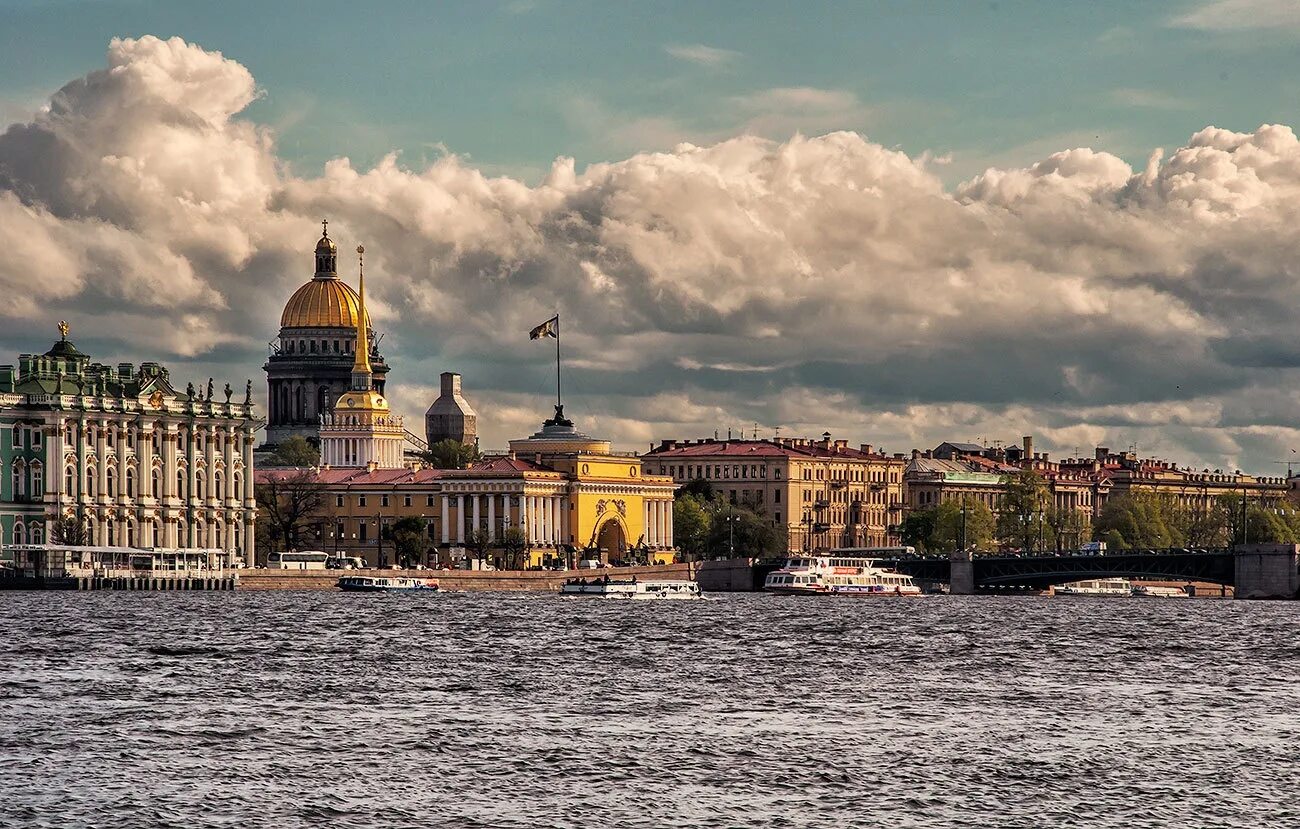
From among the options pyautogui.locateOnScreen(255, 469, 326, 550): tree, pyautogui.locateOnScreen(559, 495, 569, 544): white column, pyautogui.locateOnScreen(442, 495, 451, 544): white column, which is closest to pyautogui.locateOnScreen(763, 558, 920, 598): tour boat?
pyautogui.locateOnScreen(559, 495, 569, 544): white column

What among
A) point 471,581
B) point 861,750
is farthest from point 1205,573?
point 861,750

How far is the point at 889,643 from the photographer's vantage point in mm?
73312

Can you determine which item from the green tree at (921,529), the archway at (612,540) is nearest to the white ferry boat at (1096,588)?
the archway at (612,540)

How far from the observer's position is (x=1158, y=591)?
15275 cm

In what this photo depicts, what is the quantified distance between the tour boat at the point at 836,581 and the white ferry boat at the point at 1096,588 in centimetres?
1612

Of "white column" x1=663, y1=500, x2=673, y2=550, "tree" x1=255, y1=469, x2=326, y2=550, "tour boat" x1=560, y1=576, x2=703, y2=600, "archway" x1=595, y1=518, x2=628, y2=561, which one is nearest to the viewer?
"tour boat" x1=560, y1=576, x2=703, y2=600

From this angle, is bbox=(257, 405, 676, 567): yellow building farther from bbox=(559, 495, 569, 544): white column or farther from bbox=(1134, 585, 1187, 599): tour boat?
bbox=(1134, 585, 1187, 599): tour boat

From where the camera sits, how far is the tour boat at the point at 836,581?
128 m

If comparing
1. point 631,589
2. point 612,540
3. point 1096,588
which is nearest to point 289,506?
point 612,540

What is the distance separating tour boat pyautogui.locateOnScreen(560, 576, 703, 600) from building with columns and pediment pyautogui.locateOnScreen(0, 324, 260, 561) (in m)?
20.6

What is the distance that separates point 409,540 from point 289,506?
14564mm

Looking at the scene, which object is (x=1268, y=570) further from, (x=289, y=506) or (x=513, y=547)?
(x=289, y=506)

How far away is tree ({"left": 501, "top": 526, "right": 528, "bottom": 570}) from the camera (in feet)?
498

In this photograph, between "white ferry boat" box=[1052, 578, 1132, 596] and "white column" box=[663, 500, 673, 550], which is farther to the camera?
"white column" box=[663, 500, 673, 550]
